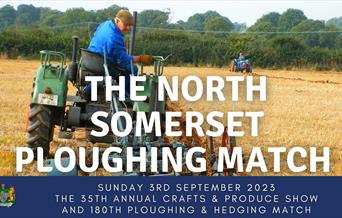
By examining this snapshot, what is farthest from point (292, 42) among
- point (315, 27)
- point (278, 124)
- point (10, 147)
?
point (10, 147)

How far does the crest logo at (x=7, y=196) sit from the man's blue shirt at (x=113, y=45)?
2379mm

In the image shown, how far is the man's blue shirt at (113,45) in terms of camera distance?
25.1 ft

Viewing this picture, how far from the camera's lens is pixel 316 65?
5388 centimetres

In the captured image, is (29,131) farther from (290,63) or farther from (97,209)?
(290,63)

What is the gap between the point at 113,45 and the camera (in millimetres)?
7641

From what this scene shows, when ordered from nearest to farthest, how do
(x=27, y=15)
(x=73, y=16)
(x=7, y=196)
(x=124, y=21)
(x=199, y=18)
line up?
(x=7, y=196) < (x=124, y=21) < (x=73, y=16) < (x=27, y=15) < (x=199, y=18)

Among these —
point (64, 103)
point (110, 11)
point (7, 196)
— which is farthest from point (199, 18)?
point (7, 196)

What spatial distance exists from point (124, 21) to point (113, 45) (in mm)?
290

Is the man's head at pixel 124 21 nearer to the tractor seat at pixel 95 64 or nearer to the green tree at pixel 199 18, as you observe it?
the tractor seat at pixel 95 64

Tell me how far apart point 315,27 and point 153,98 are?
78.2 m

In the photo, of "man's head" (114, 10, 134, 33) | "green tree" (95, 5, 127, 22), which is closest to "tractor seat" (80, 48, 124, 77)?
"man's head" (114, 10, 134, 33)

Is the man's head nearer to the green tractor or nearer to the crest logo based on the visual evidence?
the green tractor

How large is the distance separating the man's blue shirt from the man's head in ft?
0.18

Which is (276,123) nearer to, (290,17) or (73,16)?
(73,16)
